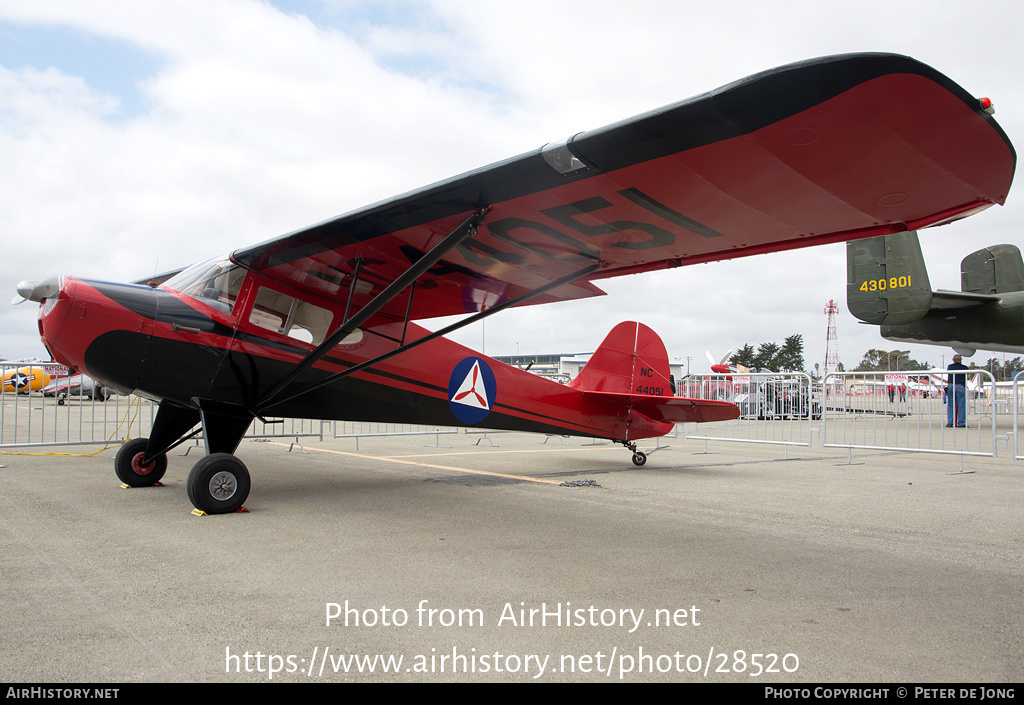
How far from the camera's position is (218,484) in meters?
4.98

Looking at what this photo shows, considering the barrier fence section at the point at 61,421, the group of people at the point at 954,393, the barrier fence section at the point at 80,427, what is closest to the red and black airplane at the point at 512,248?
the barrier fence section at the point at 61,421

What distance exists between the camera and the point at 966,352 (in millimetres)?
19594

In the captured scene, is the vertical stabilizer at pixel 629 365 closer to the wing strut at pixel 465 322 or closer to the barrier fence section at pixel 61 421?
the wing strut at pixel 465 322

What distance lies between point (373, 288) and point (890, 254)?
703 inches

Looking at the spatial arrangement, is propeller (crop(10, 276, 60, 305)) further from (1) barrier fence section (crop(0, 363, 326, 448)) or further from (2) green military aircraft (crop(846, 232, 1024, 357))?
(2) green military aircraft (crop(846, 232, 1024, 357))

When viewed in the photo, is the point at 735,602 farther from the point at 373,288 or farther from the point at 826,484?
the point at 826,484

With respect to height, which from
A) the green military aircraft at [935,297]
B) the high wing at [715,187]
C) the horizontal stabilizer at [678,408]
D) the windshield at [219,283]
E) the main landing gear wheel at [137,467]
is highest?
the green military aircraft at [935,297]

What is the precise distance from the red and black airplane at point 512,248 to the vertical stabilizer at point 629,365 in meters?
0.47

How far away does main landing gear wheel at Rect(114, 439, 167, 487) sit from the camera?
6156 mm

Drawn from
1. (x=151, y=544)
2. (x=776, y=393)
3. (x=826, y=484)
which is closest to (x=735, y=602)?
(x=151, y=544)

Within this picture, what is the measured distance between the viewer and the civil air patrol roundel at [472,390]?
698cm

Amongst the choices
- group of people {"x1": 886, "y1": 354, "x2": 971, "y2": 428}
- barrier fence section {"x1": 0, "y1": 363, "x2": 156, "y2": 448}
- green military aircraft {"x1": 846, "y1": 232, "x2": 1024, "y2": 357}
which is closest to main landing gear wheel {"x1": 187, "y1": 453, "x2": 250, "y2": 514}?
barrier fence section {"x1": 0, "y1": 363, "x2": 156, "y2": 448}

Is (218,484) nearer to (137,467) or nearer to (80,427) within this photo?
(137,467)

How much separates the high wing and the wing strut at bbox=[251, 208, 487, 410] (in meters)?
0.08
